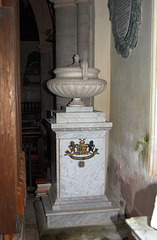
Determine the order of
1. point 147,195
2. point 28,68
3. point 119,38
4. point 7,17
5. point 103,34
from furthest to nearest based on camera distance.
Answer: point 28,68
point 103,34
point 119,38
point 147,195
point 7,17

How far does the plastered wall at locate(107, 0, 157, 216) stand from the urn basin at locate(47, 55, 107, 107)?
0.43 meters

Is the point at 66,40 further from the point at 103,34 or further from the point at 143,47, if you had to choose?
the point at 143,47

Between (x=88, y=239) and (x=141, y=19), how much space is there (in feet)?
8.44

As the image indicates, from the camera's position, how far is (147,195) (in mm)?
2883

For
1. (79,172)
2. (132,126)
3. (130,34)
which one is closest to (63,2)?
(130,34)

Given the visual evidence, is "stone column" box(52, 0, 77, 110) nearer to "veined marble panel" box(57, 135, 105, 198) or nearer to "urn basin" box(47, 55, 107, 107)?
"urn basin" box(47, 55, 107, 107)

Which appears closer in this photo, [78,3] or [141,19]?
[141,19]

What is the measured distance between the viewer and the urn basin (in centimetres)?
332

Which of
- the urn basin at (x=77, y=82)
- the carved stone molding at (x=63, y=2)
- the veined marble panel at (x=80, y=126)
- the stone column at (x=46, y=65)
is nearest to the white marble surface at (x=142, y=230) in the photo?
the veined marble panel at (x=80, y=126)

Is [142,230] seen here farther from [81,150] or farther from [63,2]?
[63,2]

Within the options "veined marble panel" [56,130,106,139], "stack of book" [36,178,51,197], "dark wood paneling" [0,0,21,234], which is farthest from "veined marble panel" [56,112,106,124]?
"dark wood paneling" [0,0,21,234]

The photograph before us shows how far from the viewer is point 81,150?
3.48 metres

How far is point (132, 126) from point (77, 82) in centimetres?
86

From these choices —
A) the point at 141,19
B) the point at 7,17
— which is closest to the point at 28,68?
the point at 141,19
